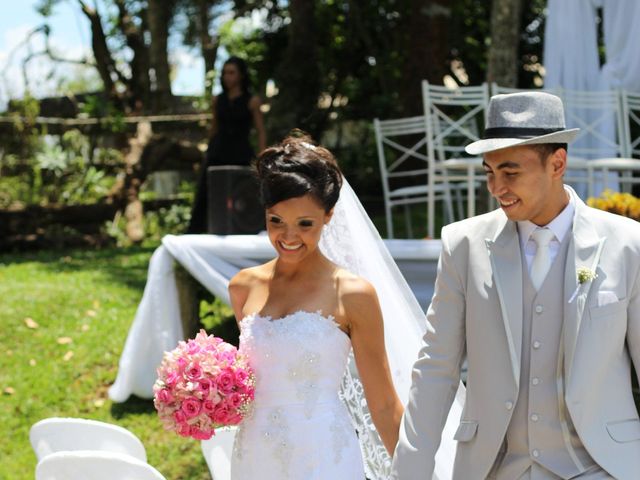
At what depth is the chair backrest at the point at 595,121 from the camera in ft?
29.3

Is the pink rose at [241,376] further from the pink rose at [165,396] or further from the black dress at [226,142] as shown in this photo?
the black dress at [226,142]

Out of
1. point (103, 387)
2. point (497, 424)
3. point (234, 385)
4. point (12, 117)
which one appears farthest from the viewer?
point (12, 117)

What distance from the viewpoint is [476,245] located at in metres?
3.07

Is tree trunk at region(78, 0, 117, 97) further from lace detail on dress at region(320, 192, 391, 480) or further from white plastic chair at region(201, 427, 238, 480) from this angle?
lace detail on dress at region(320, 192, 391, 480)

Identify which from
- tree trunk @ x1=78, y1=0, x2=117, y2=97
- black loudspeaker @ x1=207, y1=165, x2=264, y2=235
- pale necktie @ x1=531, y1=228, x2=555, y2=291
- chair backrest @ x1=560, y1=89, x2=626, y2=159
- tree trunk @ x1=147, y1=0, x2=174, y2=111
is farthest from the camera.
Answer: tree trunk @ x1=78, y1=0, x2=117, y2=97

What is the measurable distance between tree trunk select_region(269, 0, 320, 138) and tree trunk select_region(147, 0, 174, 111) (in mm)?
2897

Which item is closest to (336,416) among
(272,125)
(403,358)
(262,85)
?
(403,358)

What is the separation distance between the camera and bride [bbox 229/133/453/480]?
144 inches

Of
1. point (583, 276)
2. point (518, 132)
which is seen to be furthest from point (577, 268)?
point (518, 132)

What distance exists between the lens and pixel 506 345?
9.50ft

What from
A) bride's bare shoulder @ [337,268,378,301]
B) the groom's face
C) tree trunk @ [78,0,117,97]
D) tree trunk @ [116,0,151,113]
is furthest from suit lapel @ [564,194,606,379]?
tree trunk @ [116,0,151,113]

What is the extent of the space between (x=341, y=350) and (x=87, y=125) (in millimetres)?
11873

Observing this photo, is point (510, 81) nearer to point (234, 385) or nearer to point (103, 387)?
point (103, 387)

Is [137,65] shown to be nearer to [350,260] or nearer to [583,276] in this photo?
[350,260]
